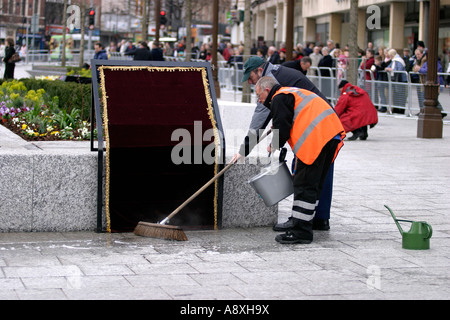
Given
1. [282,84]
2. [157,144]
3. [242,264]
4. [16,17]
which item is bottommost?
[242,264]

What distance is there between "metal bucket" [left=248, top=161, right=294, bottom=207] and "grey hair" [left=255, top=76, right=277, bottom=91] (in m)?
0.64

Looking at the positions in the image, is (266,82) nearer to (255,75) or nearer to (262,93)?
(262,93)

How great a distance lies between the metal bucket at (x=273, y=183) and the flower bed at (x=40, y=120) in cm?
341

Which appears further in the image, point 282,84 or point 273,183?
point 282,84

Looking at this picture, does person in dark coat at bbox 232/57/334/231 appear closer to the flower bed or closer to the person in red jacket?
the flower bed

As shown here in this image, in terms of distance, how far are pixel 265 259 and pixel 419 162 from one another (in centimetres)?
679

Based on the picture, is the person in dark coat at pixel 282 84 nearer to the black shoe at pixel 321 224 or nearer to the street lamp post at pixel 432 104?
the black shoe at pixel 321 224

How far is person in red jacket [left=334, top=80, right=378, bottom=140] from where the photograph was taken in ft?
49.3

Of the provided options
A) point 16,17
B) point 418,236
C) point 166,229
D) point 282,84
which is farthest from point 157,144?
point 16,17

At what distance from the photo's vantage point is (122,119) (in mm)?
7410

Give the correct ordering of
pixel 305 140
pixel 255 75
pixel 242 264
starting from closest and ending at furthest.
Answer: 1. pixel 242 264
2. pixel 305 140
3. pixel 255 75

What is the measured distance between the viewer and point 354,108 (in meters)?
15.2

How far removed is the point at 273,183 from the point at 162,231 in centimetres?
99

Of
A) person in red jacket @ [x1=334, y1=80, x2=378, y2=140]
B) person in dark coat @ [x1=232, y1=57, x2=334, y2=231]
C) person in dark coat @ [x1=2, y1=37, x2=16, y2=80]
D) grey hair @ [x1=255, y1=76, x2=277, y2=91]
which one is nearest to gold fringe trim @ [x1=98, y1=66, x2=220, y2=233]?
person in dark coat @ [x1=232, y1=57, x2=334, y2=231]
